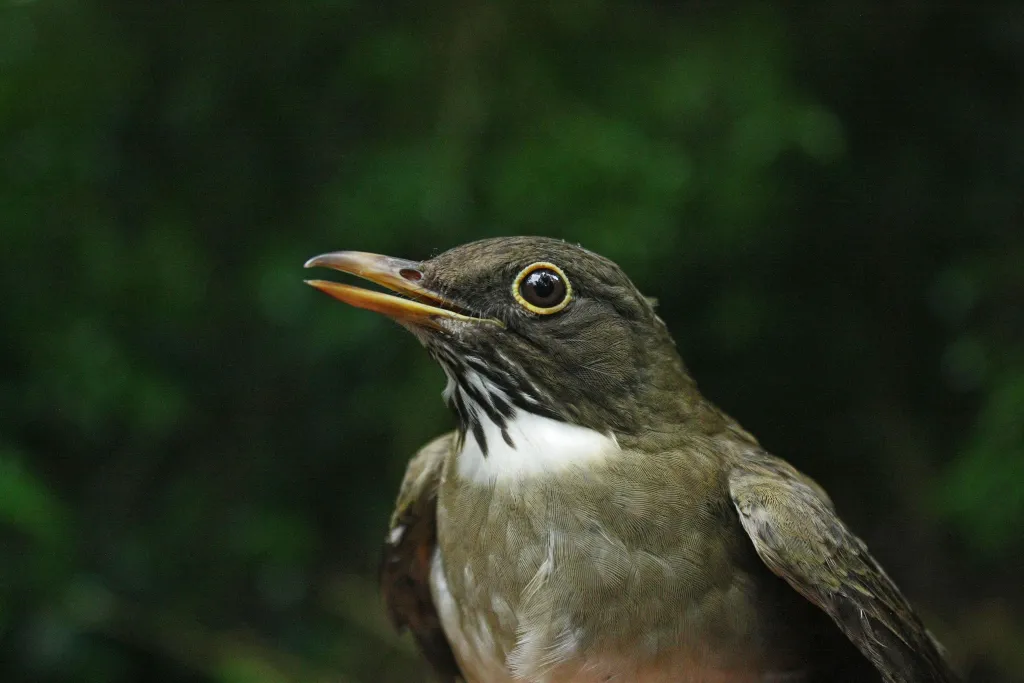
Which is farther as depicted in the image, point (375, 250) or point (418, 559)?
point (375, 250)

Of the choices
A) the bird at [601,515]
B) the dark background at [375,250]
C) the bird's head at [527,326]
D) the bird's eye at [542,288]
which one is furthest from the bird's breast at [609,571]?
the dark background at [375,250]

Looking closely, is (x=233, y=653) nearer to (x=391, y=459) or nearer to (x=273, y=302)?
(x=391, y=459)

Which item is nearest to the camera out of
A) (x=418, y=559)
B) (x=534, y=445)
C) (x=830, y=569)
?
(x=830, y=569)

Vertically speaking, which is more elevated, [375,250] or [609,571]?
[375,250]

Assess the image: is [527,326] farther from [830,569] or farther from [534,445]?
[830,569]

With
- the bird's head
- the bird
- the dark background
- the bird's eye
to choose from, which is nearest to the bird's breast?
the bird

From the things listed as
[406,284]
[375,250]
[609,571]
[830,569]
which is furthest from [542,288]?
[375,250]
